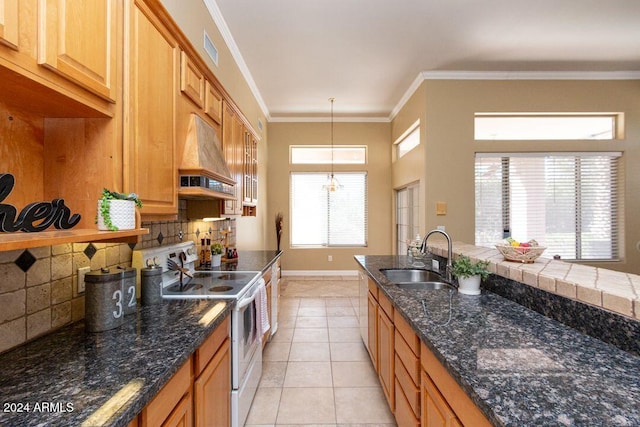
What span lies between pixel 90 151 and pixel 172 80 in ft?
2.36

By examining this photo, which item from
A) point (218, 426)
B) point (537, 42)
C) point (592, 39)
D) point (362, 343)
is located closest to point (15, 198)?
point (218, 426)

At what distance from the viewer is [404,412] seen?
164cm

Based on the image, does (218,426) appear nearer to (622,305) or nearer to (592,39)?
(622,305)

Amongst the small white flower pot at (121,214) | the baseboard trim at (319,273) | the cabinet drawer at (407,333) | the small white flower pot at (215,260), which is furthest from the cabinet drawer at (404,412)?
the baseboard trim at (319,273)

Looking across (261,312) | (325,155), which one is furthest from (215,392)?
(325,155)

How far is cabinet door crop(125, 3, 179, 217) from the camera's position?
1.29 meters

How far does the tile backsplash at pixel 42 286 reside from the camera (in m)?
1.03

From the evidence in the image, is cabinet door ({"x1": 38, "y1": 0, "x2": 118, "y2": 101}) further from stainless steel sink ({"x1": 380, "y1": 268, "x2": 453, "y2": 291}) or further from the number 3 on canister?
stainless steel sink ({"x1": 380, "y1": 268, "x2": 453, "y2": 291})

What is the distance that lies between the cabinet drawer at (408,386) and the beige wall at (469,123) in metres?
2.76

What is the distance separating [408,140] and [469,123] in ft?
4.58

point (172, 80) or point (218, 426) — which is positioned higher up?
point (172, 80)

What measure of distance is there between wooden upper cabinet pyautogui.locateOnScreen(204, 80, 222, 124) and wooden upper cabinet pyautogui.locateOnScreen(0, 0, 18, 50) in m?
1.40

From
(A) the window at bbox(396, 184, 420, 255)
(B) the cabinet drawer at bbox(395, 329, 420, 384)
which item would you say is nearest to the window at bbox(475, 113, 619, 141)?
(A) the window at bbox(396, 184, 420, 255)

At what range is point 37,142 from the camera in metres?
1.13
